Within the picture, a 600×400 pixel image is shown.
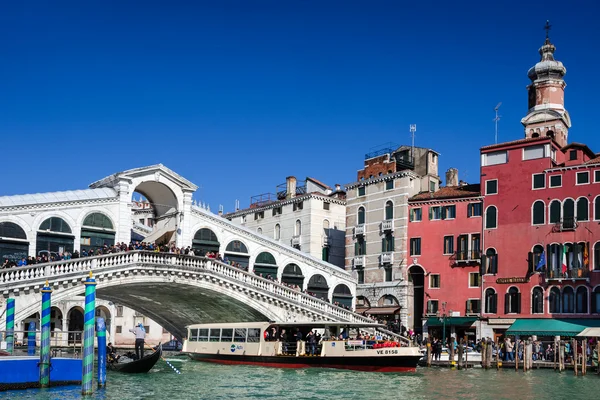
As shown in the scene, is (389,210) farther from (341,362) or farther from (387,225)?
(341,362)

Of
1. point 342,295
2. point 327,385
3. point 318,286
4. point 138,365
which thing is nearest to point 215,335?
point 138,365

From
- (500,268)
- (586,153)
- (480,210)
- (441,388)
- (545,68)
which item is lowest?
(441,388)

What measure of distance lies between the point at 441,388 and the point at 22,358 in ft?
39.6

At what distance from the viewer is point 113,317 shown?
195 feet

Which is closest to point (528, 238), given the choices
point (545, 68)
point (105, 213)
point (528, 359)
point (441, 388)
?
point (528, 359)

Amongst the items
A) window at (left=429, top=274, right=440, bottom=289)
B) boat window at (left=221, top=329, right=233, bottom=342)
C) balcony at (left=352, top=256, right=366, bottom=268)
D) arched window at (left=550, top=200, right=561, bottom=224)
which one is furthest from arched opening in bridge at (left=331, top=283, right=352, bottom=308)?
arched window at (left=550, top=200, right=561, bottom=224)

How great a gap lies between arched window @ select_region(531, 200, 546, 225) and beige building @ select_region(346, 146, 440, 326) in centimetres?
694

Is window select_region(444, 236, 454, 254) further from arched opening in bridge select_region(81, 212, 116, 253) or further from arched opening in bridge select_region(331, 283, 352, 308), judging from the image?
arched opening in bridge select_region(81, 212, 116, 253)

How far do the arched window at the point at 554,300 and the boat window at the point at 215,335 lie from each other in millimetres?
15538

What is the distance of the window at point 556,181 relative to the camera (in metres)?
38.3

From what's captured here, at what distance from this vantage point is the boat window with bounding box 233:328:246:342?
3314 centimetres

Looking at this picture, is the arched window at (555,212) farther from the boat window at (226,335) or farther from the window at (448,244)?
the boat window at (226,335)

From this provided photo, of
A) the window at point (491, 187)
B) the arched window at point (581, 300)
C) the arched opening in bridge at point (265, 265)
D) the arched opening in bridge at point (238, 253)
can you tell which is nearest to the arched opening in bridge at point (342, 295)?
the arched opening in bridge at point (265, 265)

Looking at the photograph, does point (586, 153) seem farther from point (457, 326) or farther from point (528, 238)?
point (457, 326)
